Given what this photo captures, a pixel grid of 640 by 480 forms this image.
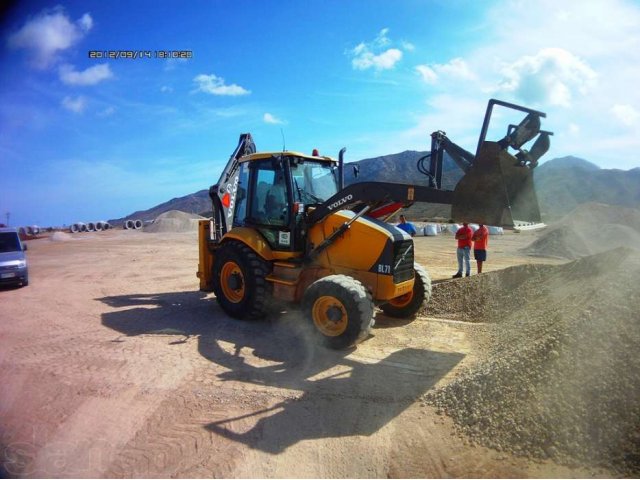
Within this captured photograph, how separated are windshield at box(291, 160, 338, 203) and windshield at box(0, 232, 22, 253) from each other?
8.94m

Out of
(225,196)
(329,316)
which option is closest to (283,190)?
(225,196)

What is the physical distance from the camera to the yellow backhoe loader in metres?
5.89

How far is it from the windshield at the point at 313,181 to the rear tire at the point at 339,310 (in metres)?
1.85

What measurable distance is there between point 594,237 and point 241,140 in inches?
681

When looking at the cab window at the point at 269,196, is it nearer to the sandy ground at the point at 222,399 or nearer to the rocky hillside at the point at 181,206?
the sandy ground at the point at 222,399

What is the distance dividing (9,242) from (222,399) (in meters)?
10.3

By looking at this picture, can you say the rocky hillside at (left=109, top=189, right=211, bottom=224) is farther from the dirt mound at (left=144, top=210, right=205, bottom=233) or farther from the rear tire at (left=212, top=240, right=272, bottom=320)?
the rear tire at (left=212, top=240, right=272, bottom=320)

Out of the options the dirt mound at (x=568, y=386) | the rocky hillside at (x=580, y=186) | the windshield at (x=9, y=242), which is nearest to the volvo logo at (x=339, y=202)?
the dirt mound at (x=568, y=386)

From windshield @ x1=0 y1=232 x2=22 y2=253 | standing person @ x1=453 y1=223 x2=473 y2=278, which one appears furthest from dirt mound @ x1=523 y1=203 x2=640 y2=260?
windshield @ x1=0 y1=232 x2=22 y2=253

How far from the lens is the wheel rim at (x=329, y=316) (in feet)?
19.3

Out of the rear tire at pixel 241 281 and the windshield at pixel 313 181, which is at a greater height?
the windshield at pixel 313 181

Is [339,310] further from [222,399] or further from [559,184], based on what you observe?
[559,184]

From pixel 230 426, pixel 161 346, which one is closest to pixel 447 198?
pixel 230 426

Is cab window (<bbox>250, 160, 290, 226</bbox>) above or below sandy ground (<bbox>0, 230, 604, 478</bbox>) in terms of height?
above
